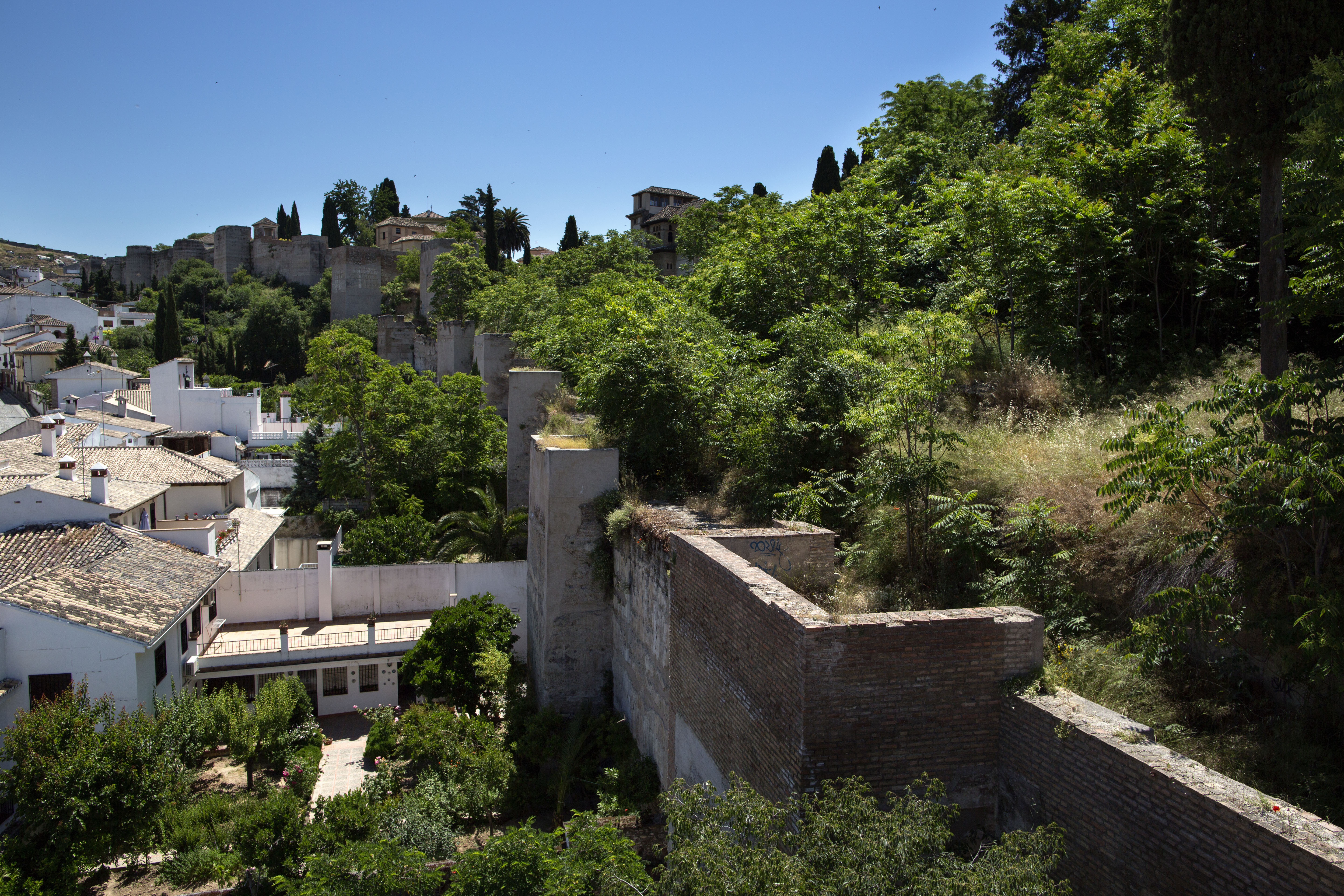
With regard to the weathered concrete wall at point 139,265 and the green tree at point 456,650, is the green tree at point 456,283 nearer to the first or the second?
the green tree at point 456,650

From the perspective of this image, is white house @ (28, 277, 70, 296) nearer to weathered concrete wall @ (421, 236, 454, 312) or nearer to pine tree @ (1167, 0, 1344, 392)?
weathered concrete wall @ (421, 236, 454, 312)

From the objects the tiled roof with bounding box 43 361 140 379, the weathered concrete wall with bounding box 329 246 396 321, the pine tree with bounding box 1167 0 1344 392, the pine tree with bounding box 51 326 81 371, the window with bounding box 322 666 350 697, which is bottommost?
the window with bounding box 322 666 350 697

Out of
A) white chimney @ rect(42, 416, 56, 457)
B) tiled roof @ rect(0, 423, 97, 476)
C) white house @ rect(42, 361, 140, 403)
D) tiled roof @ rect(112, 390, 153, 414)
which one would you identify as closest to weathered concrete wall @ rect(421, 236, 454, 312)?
tiled roof @ rect(112, 390, 153, 414)

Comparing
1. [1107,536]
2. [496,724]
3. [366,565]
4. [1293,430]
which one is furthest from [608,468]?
[366,565]

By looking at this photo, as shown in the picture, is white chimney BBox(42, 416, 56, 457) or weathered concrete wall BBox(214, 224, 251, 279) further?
weathered concrete wall BBox(214, 224, 251, 279)

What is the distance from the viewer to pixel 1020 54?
29.4 metres

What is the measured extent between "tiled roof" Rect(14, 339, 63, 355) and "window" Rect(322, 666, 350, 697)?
1903 inches

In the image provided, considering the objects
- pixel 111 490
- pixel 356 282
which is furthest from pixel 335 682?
pixel 356 282

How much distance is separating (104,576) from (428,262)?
157ft

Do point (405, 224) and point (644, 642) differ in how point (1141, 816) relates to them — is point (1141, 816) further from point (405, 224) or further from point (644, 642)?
point (405, 224)

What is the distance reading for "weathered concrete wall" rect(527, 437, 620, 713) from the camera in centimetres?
1314

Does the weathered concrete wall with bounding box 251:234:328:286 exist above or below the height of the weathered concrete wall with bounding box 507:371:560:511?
above

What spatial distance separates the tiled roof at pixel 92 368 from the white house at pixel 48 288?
26244mm

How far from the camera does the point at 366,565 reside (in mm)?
22203
